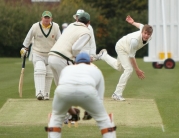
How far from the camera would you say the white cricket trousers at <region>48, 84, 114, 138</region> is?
8695 millimetres

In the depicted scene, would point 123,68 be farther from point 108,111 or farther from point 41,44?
point 108,111

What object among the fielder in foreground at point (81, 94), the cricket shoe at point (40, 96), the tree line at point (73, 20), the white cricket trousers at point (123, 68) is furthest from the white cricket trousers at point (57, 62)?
the tree line at point (73, 20)

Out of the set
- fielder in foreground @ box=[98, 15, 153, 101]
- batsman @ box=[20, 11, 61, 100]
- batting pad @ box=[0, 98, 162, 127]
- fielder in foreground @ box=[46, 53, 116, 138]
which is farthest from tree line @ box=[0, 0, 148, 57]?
fielder in foreground @ box=[46, 53, 116, 138]

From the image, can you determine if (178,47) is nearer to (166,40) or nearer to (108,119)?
(166,40)

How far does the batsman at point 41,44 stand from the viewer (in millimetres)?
14641

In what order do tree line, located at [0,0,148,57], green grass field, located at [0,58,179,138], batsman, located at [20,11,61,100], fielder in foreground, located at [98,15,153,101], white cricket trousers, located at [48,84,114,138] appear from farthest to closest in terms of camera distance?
tree line, located at [0,0,148,57]
batsman, located at [20,11,61,100]
fielder in foreground, located at [98,15,153,101]
green grass field, located at [0,58,179,138]
white cricket trousers, located at [48,84,114,138]

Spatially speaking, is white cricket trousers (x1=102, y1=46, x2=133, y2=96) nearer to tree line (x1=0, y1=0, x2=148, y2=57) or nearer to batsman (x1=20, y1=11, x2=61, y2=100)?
batsman (x1=20, y1=11, x2=61, y2=100)

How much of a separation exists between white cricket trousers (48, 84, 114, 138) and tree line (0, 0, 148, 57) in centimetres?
3298

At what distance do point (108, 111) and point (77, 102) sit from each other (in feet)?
15.2

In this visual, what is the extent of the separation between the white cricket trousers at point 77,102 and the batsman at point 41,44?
5.63 meters

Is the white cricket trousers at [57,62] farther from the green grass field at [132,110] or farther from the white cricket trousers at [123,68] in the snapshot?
the white cricket trousers at [123,68]

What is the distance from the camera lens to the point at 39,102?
14.7 m

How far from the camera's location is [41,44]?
14.8m

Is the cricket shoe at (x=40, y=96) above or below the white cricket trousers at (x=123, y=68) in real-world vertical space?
below
